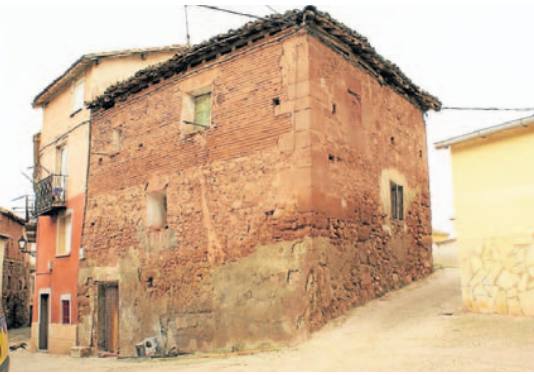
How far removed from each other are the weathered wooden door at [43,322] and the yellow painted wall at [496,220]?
1321 centimetres

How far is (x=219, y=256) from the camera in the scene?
11.7 m

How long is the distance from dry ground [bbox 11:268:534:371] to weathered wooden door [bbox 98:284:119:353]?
9.21 ft

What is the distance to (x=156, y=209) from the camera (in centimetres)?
1405

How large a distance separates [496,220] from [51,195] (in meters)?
13.1

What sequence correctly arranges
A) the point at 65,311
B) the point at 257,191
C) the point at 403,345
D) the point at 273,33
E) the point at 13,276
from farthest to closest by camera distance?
the point at 13,276
the point at 65,311
the point at 273,33
the point at 257,191
the point at 403,345

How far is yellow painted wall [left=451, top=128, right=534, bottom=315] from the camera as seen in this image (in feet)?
30.8

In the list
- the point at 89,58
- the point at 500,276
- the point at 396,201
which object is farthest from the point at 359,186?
the point at 89,58

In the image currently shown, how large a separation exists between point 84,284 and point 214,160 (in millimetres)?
6269

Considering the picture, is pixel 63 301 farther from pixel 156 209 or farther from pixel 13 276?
pixel 13 276

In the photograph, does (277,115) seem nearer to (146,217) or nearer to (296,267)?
(296,267)

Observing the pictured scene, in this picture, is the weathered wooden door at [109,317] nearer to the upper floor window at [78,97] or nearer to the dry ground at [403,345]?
the dry ground at [403,345]

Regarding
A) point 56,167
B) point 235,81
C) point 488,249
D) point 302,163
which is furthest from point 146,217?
point 488,249

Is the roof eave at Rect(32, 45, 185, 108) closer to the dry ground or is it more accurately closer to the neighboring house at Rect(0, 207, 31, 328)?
the dry ground

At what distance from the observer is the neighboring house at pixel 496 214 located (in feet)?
30.8
